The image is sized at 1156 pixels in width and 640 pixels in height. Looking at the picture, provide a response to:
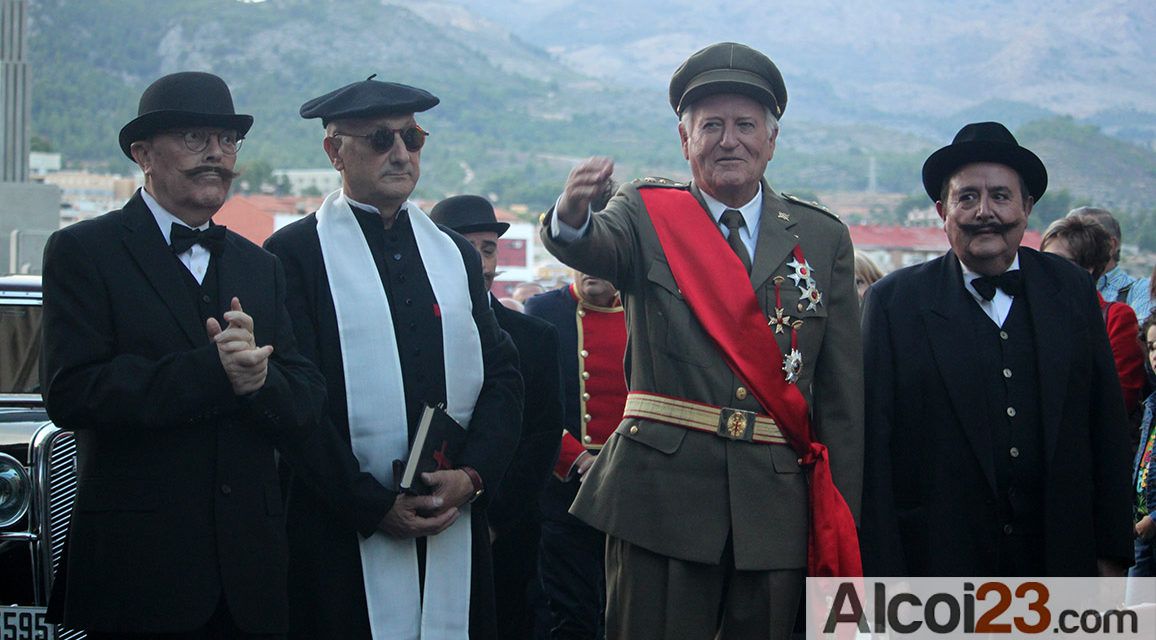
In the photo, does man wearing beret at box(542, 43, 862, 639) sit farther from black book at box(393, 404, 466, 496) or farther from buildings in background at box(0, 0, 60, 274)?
buildings in background at box(0, 0, 60, 274)

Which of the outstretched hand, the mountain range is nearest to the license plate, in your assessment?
the outstretched hand

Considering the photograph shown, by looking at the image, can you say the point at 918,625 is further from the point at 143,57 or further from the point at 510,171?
the point at 143,57

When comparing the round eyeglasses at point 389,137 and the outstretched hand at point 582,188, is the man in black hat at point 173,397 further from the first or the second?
the outstretched hand at point 582,188

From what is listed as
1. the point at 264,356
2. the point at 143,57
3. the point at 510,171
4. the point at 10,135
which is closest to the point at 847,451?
the point at 264,356

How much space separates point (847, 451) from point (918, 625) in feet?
2.38

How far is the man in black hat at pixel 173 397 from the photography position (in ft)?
11.9

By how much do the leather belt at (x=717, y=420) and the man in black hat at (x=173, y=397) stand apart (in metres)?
0.98

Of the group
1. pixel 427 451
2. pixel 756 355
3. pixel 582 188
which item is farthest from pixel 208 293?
pixel 756 355

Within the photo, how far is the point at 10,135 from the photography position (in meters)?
26.1

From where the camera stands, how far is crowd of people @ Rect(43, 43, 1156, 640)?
3.69m

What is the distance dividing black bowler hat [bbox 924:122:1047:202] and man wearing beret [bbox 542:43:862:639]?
23.3 inches

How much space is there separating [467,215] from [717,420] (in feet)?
8.50

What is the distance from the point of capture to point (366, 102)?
444 centimetres

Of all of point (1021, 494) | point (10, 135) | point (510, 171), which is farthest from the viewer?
point (510, 171)
